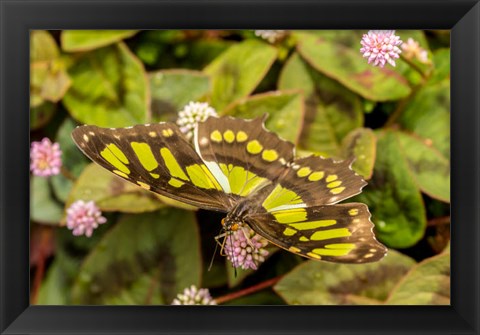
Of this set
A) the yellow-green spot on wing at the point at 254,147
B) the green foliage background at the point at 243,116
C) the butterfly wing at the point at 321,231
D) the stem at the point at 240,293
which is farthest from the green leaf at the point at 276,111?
the stem at the point at 240,293

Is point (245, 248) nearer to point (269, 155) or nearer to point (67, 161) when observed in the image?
point (269, 155)

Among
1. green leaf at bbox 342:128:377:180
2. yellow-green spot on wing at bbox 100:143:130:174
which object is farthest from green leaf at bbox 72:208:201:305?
green leaf at bbox 342:128:377:180

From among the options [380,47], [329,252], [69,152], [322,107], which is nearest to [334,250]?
[329,252]

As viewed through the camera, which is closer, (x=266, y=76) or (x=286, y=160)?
(x=286, y=160)

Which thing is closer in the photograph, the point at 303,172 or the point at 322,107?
the point at 303,172

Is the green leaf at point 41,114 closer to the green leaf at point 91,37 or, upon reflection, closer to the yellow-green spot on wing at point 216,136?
the green leaf at point 91,37
